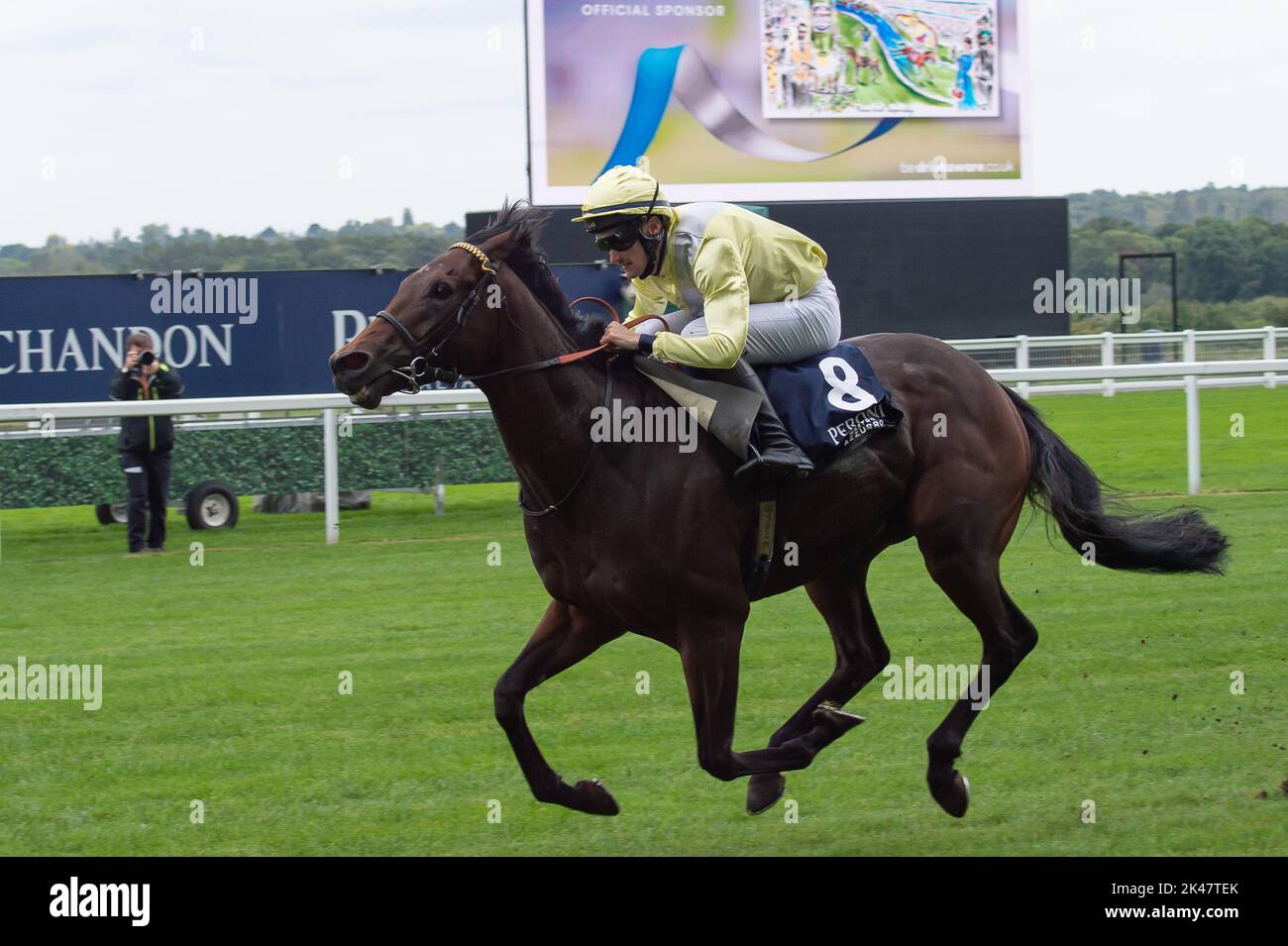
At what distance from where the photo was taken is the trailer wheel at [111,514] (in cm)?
1237

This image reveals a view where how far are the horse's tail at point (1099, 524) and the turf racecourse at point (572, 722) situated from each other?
1.96 ft

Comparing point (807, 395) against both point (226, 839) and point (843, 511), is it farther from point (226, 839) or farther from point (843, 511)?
point (226, 839)

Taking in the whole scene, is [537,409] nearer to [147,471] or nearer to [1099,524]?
[1099,524]

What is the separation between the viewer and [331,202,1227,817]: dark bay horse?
13.9 ft

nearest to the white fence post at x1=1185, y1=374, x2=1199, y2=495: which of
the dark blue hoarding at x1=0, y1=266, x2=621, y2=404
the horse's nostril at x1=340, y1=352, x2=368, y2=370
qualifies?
the dark blue hoarding at x1=0, y1=266, x2=621, y2=404

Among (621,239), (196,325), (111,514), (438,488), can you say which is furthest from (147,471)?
(621,239)

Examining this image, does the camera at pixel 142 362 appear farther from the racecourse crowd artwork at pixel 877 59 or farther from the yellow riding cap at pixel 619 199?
the racecourse crowd artwork at pixel 877 59

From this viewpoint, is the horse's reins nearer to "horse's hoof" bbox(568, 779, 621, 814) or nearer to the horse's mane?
the horse's mane

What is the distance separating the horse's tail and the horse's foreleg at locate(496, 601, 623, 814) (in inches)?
63.2

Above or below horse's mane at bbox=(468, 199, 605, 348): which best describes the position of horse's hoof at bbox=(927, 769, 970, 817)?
below

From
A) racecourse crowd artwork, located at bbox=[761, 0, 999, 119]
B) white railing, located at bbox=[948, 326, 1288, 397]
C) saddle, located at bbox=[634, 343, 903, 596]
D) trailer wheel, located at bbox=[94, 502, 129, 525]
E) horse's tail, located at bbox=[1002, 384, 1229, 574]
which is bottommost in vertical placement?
trailer wheel, located at bbox=[94, 502, 129, 525]

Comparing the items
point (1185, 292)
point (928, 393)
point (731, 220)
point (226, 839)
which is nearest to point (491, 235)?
point (731, 220)

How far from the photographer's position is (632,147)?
20406mm
